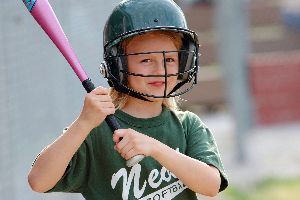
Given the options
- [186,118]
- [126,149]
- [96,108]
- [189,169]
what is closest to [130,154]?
[126,149]

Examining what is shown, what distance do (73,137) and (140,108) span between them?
415 millimetres

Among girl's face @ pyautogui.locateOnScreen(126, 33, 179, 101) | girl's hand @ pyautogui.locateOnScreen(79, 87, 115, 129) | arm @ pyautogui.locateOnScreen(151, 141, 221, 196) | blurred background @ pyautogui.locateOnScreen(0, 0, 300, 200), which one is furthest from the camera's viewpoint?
blurred background @ pyautogui.locateOnScreen(0, 0, 300, 200)

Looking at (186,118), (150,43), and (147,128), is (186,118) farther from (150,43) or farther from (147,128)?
(150,43)

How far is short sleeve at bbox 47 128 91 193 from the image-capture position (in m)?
2.89

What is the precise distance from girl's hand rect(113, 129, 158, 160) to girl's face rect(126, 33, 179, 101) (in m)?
0.23

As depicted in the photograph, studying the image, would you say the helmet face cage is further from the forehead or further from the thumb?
the thumb

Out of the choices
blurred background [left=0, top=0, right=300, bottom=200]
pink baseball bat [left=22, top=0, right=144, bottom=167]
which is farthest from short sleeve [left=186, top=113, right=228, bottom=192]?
blurred background [left=0, top=0, right=300, bottom=200]

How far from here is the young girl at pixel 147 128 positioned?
115 inches

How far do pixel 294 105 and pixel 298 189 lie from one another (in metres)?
4.83

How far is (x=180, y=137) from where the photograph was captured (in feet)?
10.2

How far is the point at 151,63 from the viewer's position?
2984 mm

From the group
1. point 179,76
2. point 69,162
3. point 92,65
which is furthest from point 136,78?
point 92,65

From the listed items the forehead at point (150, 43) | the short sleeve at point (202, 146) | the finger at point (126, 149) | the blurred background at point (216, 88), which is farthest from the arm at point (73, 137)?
the blurred background at point (216, 88)

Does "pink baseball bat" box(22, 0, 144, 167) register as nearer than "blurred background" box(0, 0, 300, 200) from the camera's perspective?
Yes
